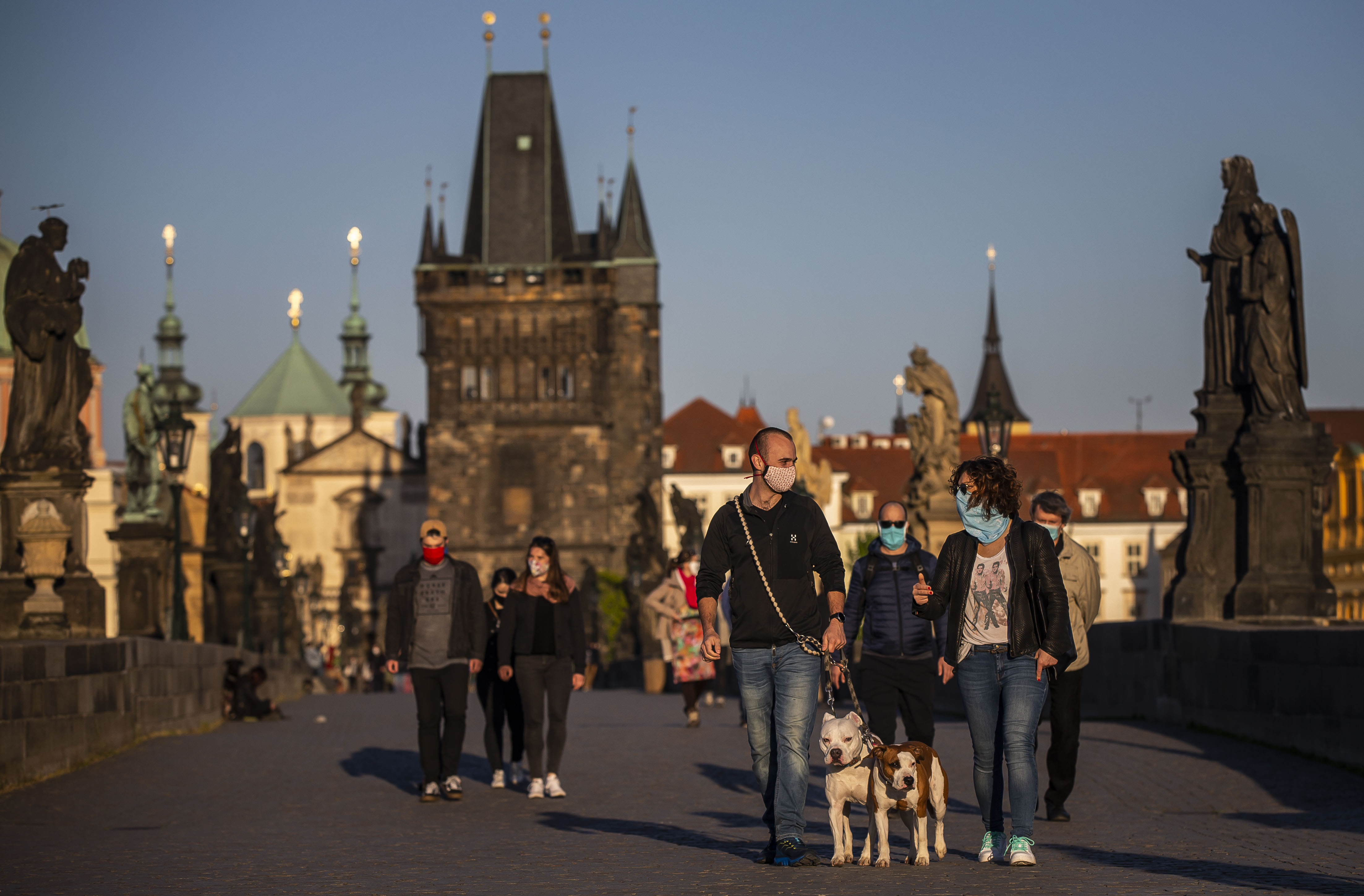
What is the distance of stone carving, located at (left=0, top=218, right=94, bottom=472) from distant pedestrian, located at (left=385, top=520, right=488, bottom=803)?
5.46 m

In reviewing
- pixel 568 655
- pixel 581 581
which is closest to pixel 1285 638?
pixel 568 655

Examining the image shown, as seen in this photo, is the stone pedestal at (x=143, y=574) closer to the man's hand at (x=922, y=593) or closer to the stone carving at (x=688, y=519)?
the stone carving at (x=688, y=519)

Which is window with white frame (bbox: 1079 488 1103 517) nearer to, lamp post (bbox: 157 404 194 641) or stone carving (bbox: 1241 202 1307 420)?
lamp post (bbox: 157 404 194 641)

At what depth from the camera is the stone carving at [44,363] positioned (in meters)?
15.7

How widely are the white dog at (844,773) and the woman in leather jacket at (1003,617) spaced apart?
46 centimetres

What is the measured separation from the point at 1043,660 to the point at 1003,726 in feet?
1.17

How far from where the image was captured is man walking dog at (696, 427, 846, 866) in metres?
8.02

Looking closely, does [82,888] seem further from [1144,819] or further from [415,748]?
[415,748]

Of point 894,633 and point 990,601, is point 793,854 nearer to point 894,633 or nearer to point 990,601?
point 990,601

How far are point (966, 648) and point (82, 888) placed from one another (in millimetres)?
3572

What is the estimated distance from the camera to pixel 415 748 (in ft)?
52.9

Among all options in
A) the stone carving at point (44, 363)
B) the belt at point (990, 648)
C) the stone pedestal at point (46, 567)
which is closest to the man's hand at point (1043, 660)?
the belt at point (990, 648)

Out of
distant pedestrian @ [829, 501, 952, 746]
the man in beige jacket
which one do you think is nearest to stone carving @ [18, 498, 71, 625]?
distant pedestrian @ [829, 501, 952, 746]

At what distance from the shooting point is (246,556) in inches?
1214
